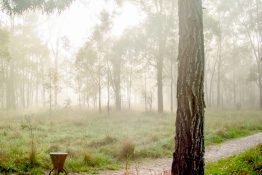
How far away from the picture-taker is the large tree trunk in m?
6.18

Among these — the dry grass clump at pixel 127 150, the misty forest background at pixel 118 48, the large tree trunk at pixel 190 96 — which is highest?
the misty forest background at pixel 118 48

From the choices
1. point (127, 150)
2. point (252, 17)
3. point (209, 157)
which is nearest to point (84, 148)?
point (127, 150)

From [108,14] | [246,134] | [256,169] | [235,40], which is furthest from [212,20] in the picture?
[256,169]

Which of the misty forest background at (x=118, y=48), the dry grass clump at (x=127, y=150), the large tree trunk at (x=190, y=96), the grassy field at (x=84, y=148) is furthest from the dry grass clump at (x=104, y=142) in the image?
the misty forest background at (x=118, y=48)

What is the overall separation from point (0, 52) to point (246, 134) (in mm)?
22891

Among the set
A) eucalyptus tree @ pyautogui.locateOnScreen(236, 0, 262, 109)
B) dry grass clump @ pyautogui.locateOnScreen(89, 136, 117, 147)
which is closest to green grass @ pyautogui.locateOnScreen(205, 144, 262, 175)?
dry grass clump @ pyautogui.locateOnScreen(89, 136, 117, 147)

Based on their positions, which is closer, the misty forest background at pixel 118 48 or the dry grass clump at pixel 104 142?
the dry grass clump at pixel 104 142

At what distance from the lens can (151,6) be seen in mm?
32344

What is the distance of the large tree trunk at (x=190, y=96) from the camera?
6176 mm

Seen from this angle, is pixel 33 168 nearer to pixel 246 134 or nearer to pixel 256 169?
pixel 256 169

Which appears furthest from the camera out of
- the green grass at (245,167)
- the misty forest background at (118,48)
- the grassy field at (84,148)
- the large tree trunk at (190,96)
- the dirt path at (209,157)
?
the misty forest background at (118,48)

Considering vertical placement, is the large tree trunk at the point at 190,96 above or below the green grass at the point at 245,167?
above

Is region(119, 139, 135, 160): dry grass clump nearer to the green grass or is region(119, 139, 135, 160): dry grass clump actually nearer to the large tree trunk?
the green grass

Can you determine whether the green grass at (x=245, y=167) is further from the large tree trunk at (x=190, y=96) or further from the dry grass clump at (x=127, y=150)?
the dry grass clump at (x=127, y=150)
